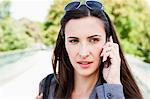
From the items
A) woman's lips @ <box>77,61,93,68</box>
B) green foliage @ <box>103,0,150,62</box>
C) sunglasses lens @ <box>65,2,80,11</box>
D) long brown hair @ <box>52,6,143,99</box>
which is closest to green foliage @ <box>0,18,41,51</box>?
green foliage @ <box>103,0,150,62</box>

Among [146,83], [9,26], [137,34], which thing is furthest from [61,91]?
[9,26]

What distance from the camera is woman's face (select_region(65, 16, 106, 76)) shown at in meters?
2.08

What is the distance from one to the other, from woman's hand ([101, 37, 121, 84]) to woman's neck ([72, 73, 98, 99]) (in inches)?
3.7

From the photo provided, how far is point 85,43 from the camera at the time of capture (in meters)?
2.08

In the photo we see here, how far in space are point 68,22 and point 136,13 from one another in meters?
32.7

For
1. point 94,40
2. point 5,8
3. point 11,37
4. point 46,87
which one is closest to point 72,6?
point 94,40

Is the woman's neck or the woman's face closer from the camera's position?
the woman's face

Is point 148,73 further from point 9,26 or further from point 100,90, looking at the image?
point 9,26

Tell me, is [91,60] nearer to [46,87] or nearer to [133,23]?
[46,87]

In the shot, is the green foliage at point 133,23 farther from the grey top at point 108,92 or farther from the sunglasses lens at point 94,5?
the grey top at point 108,92

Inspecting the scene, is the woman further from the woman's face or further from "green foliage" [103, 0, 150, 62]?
"green foliage" [103, 0, 150, 62]

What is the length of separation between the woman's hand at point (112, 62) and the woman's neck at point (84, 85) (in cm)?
9

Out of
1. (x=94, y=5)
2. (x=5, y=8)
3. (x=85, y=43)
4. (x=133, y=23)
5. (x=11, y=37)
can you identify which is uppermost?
(x=5, y=8)

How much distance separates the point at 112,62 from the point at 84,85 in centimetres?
21
